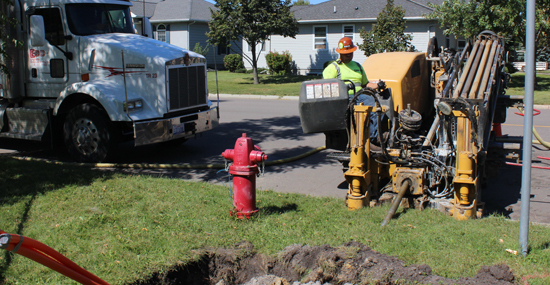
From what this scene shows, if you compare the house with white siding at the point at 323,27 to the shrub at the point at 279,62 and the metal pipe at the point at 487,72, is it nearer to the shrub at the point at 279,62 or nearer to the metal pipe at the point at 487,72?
the shrub at the point at 279,62

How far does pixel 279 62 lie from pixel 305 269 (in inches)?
1124

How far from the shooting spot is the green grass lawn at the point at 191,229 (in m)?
4.29

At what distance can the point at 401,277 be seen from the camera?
Answer: 4129mm

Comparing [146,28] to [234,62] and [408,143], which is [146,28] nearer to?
[408,143]

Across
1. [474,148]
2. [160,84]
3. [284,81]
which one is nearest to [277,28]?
[284,81]

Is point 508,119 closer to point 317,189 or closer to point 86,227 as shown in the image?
point 317,189

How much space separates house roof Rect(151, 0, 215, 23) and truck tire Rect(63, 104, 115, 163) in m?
29.1

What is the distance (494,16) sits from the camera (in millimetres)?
18672

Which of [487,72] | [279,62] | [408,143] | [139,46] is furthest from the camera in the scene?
[279,62]

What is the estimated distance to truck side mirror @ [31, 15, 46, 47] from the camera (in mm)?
8812

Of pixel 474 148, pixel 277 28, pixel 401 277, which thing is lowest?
pixel 401 277

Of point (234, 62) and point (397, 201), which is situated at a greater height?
point (234, 62)

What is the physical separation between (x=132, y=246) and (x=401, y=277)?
246 centimetres

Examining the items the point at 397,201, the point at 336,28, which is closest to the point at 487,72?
the point at 397,201
